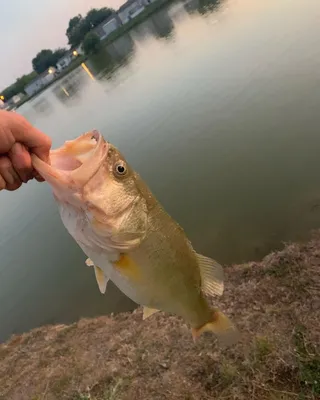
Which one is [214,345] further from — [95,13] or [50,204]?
[95,13]

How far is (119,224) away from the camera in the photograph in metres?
2.15

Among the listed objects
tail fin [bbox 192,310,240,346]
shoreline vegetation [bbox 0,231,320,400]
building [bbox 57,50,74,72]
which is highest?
tail fin [bbox 192,310,240,346]

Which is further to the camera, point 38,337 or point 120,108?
point 120,108

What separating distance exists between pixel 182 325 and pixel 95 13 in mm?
111683

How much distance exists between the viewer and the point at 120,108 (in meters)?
22.5

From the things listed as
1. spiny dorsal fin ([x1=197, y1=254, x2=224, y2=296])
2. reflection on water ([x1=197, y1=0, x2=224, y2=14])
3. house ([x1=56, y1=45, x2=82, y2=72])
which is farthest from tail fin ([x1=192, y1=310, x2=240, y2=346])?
house ([x1=56, y1=45, x2=82, y2=72])

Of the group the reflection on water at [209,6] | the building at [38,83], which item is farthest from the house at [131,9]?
the reflection on water at [209,6]

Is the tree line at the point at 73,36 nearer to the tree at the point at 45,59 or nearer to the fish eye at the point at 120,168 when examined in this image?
the tree at the point at 45,59

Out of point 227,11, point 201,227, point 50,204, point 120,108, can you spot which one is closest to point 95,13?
point 227,11

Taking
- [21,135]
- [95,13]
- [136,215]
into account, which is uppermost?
[21,135]

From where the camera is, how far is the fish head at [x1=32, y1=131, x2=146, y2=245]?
1988mm

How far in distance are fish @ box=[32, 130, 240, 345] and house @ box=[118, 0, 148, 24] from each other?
90.9 meters

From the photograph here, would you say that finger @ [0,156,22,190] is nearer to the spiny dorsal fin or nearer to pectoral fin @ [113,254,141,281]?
pectoral fin @ [113,254,141,281]

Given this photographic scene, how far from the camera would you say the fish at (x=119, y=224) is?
2.04 meters
